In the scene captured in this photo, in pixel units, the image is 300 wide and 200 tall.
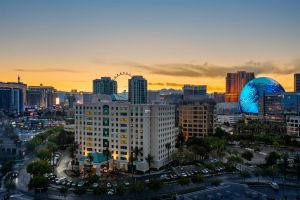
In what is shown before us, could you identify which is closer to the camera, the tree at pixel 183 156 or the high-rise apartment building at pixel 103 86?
the tree at pixel 183 156

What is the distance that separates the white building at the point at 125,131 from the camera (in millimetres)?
61344

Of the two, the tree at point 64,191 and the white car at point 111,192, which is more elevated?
the tree at point 64,191

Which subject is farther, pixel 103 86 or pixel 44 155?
pixel 103 86

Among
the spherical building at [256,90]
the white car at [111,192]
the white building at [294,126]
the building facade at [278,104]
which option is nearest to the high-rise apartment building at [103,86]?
the spherical building at [256,90]

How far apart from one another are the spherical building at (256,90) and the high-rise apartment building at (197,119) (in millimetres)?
68677

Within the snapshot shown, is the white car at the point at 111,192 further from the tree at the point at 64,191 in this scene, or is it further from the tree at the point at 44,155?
the tree at the point at 44,155

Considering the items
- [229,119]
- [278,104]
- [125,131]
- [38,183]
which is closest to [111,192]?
[38,183]

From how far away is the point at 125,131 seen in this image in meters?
62.2

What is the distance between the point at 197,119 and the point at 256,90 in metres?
75.2

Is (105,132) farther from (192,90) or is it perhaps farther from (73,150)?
(192,90)

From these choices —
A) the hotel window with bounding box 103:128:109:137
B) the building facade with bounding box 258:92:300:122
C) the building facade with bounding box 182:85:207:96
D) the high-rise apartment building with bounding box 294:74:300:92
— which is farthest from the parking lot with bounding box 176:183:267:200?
the high-rise apartment building with bounding box 294:74:300:92

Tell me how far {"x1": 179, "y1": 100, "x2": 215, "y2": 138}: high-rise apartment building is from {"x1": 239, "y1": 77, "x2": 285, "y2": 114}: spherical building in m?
68.7

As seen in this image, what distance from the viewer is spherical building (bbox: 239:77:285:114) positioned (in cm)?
15650

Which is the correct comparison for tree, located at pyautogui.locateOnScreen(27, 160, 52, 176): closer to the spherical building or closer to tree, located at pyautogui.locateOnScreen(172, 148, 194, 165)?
tree, located at pyautogui.locateOnScreen(172, 148, 194, 165)
